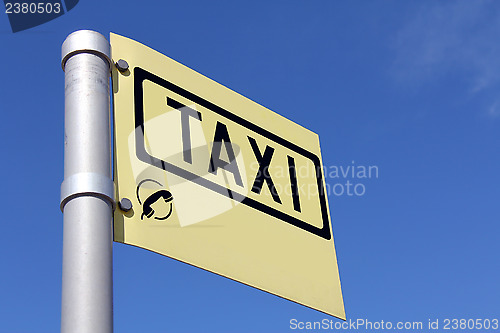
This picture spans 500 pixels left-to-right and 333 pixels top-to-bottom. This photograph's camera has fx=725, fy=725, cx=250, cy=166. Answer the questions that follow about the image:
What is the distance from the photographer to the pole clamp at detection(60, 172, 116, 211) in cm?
212

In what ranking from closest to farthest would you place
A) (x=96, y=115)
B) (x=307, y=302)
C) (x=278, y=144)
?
(x=96, y=115)
(x=307, y=302)
(x=278, y=144)

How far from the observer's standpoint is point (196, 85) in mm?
2838

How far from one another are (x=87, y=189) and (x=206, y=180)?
605 millimetres

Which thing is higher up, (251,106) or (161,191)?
(251,106)

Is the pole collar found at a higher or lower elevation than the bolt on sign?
higher

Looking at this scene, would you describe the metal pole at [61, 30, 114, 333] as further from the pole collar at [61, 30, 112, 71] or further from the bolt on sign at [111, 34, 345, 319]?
the bolt on sign at [111, 34, 345, 319]

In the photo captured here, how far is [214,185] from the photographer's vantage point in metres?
2.64

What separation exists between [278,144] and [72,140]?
111cm

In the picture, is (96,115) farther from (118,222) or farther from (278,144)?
(278,144)

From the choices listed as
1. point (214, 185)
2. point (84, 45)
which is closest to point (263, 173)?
point (214, 185)

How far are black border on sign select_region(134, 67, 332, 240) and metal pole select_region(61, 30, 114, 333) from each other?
0.52 ft

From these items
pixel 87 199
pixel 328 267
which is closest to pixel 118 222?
pixel 87 199

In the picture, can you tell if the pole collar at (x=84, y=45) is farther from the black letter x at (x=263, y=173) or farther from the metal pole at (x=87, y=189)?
the black letter x at (x=263, y=173)

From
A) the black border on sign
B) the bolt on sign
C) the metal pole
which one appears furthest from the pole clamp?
the black border on sign
